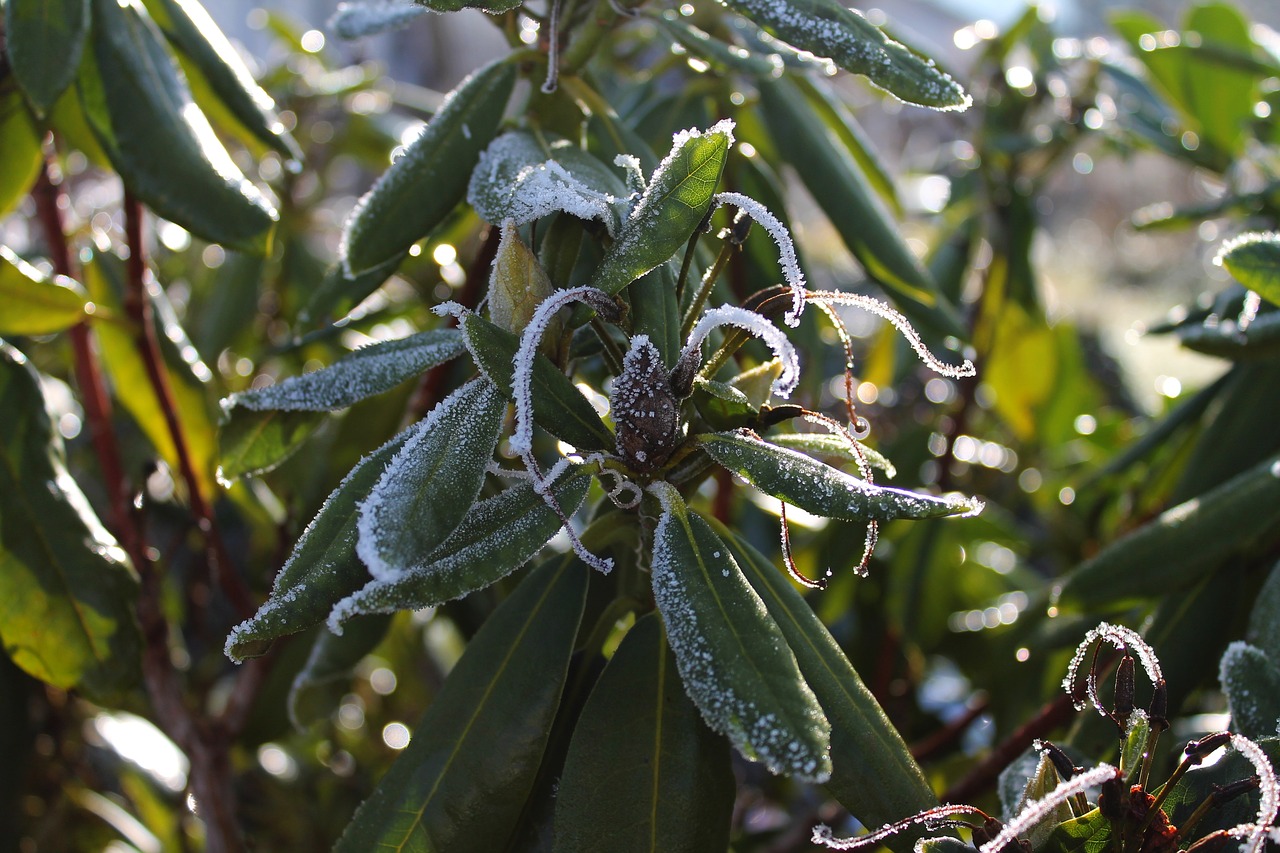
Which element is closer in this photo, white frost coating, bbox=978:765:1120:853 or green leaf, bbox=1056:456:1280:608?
white frost coating, bbox=978:765:1120:853

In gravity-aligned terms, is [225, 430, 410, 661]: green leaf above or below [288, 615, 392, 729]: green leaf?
above

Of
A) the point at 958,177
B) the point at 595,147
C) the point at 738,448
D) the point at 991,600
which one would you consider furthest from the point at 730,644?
the point at 991,600

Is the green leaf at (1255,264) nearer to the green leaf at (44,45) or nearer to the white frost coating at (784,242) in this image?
the white frost coating at (784,242)

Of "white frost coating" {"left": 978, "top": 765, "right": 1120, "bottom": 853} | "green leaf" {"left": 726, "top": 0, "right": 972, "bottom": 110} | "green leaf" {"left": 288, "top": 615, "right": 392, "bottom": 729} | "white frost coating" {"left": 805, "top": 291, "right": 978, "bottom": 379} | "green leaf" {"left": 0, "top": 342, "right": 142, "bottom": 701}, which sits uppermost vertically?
"green leaf" {"left": 726, "top": 0, "right": 972, "bottom": 110}

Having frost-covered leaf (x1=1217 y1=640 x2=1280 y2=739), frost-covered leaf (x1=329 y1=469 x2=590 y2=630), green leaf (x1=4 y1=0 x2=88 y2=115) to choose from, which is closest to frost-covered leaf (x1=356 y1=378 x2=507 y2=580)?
frost-covered leaf (x1=329 y1=469 x2=590 y2=630)

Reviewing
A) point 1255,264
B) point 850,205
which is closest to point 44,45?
point 850,205

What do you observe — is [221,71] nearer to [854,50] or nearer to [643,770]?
[854,50]

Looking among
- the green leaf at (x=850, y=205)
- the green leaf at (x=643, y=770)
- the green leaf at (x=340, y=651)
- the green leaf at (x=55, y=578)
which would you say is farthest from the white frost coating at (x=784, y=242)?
the green leaf at (x=55, y=578)

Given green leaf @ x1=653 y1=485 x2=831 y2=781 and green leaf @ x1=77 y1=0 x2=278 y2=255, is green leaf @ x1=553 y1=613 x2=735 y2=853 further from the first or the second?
green leaf @ x1=77 y1=0 x2=278 y2=255
